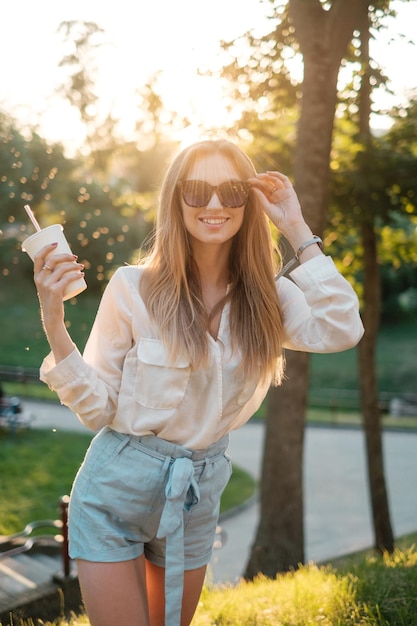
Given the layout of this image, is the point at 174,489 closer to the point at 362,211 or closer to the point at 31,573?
the point at 31,573

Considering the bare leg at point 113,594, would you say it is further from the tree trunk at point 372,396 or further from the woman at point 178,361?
the tree trunk at point 372,396

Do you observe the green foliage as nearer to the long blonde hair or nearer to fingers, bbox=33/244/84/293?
the long blonde hair

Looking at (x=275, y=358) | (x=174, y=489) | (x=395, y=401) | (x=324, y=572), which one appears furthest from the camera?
(x=395, y=401)

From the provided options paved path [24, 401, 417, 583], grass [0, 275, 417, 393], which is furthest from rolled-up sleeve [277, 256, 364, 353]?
grass [0, 275, 417, 393]

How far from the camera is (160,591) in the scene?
2.31m

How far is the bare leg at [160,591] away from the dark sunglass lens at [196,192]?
42.7 inches

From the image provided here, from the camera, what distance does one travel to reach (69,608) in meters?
6.07

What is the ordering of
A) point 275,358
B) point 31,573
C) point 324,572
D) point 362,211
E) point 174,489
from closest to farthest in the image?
point 174,489, point 275,358, point 324,572, point 31,573, point 362,211

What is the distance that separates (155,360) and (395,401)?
20.4 meters

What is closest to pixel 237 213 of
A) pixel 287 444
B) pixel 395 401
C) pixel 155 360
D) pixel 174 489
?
pixel 155 360

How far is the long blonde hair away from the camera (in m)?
2.17

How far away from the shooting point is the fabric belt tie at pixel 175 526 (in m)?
2.08

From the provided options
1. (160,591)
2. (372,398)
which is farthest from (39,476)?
(160,591)

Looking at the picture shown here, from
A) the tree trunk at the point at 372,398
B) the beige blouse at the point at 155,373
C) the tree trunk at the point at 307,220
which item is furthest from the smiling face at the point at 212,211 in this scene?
the tree trunk at the point at 372,398
